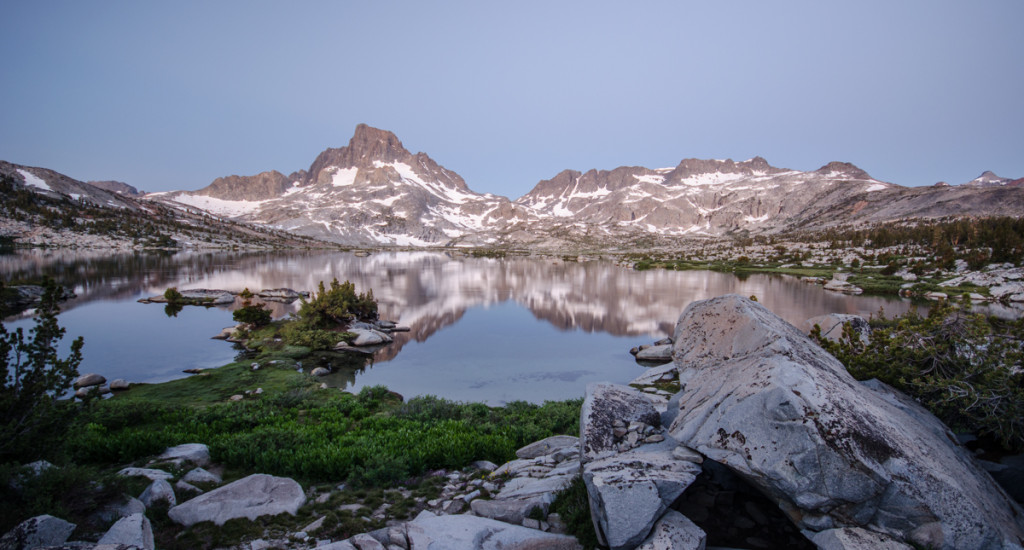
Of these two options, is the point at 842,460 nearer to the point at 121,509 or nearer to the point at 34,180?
the point at 121,509

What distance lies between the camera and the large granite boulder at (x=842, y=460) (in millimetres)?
4543

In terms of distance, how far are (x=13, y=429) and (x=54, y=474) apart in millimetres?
1165

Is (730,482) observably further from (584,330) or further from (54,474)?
(584,330)

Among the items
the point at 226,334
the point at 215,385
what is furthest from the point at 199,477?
the point at 226,334

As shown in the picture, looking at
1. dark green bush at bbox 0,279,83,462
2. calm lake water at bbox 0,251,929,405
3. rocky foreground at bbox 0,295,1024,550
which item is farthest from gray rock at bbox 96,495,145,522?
calm lake water at bbox 0,251,929,405

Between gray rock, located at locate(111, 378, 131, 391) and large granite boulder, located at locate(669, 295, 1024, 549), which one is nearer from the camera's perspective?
large granite boulder, located at locate(669, 295, 1024, 549)

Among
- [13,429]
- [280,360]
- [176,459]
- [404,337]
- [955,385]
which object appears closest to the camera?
[13,429]

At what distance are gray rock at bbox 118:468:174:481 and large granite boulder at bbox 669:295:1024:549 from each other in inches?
338

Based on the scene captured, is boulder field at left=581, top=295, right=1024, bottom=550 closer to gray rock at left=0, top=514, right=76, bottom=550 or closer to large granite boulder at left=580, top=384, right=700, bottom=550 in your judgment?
large granite boulder at left=580, top=384, right=700, bottom=550

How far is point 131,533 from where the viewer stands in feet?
16.5

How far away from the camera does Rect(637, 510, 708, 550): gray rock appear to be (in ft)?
15.7

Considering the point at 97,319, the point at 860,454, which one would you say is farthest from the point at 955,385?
the point at 97,319

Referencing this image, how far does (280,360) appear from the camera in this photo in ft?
69.1

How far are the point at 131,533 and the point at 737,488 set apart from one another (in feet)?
25.6
